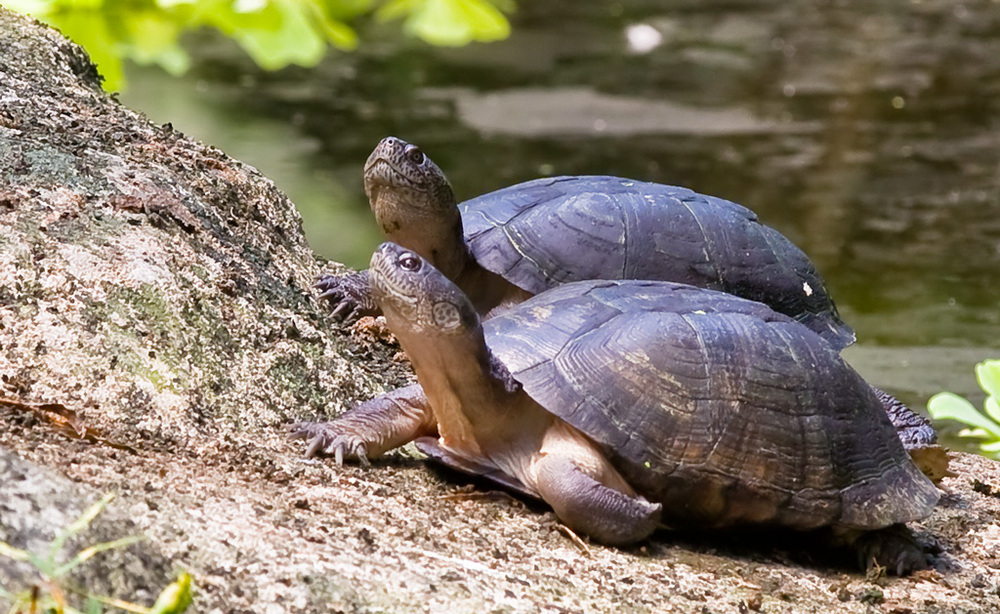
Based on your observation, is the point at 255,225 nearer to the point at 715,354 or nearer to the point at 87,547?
the point at 715,354

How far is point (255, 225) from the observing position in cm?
368

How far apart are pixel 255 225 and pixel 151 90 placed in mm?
7911

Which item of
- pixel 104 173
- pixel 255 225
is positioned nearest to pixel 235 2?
pixel 104 173

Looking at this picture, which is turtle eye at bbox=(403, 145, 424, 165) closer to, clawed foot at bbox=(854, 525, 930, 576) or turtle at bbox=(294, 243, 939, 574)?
turtle at bbox=(294, 243, 939, 574)

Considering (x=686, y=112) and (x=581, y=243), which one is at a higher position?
(x=686, y=112)

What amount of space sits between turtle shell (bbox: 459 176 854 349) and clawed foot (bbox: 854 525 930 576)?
101 centimetres

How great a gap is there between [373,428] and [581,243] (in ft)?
3.85

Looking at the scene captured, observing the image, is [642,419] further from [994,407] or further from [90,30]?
[994,407]

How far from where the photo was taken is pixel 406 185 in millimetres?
3678

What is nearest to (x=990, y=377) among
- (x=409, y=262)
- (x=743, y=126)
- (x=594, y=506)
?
(x=594, y=506)

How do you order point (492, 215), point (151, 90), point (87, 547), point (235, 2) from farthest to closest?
point (151, 90), point (492, 215), point (235, 2), point (87, 547)

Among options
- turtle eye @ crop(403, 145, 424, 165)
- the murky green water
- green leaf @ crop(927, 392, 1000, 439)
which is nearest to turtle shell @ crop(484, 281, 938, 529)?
turtle eye @ crop(403, 145, 424, 165)

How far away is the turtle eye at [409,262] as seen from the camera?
2.64m

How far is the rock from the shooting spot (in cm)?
195
